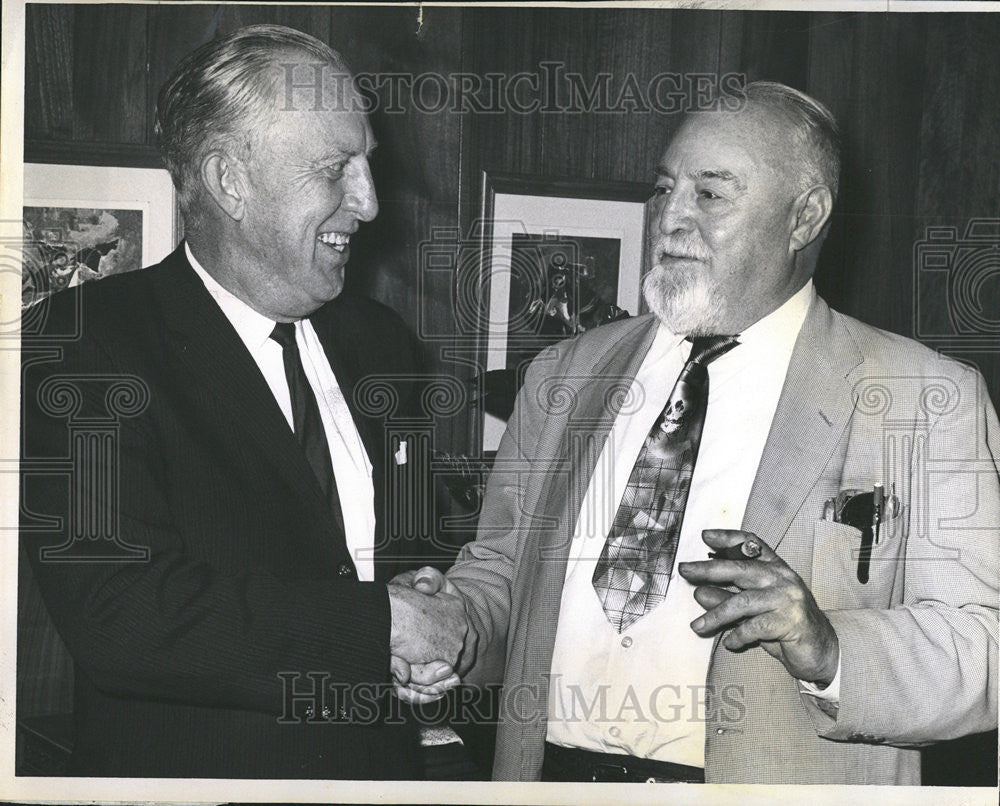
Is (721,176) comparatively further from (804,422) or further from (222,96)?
(222,96)

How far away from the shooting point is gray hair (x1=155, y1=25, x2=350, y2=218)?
1.94 meters

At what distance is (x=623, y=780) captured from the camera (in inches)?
78.0

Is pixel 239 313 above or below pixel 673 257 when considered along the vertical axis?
below

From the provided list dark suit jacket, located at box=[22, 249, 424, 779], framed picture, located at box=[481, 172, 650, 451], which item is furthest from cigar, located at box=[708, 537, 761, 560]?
dark suit jacket, located at box=[22, 249, 424, 779]

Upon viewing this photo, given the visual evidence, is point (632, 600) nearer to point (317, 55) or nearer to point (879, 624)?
point (879, 624)

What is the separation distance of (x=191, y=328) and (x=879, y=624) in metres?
1.26

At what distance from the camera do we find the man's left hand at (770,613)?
6.05 ft

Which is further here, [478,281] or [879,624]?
[478,281]

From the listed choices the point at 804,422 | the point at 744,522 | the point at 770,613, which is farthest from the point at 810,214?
the point at 770,613

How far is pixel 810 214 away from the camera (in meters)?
2.00

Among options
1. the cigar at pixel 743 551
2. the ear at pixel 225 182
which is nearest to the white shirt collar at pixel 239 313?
the ear at pixel 225 182

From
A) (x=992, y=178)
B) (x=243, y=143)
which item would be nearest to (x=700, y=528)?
(x=992, y=178)

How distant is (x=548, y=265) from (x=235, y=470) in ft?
2.17

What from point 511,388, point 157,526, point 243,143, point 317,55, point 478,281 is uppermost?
point 317,55
